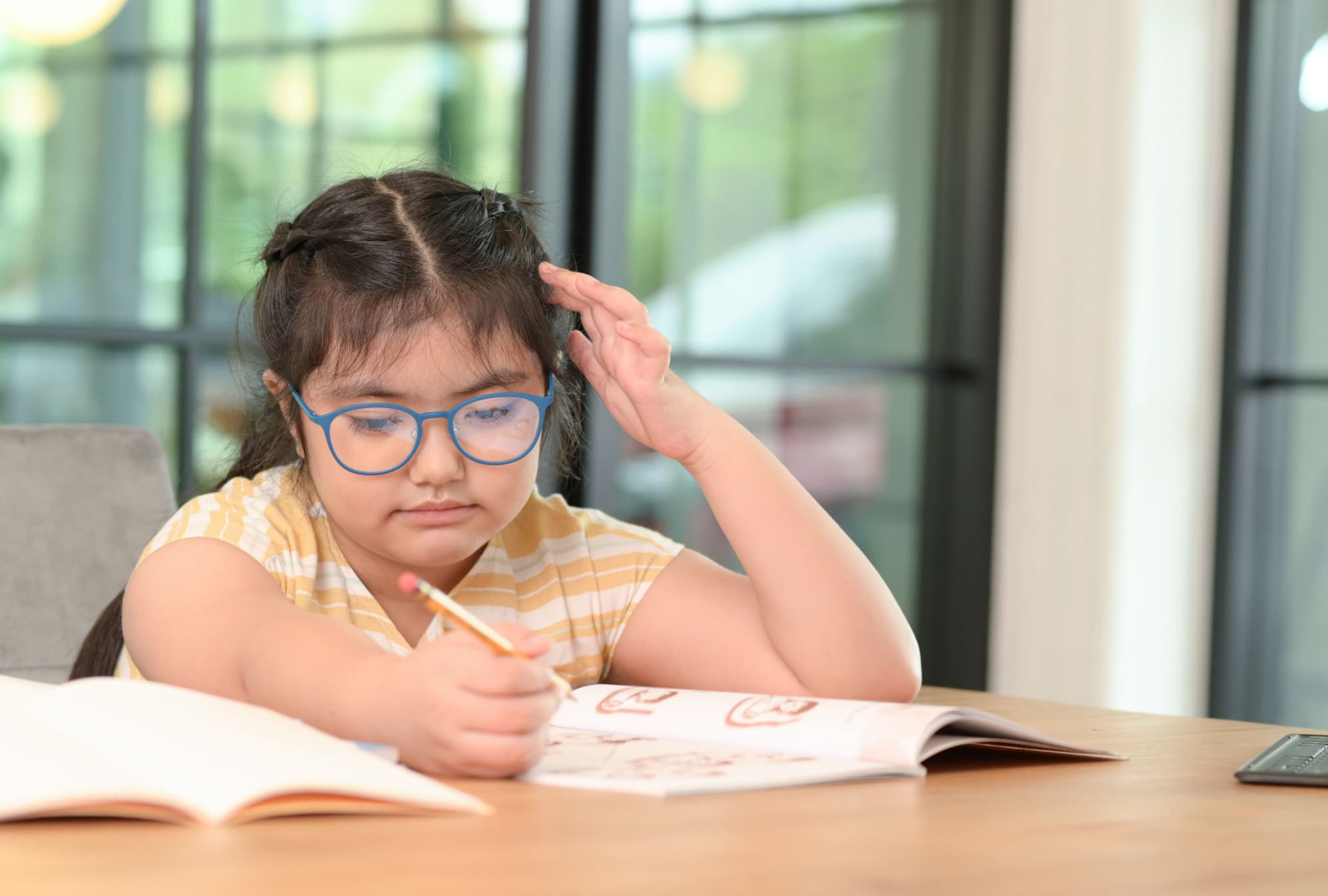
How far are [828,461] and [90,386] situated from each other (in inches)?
59.2

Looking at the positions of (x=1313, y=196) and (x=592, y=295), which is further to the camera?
(x=1313, y=196)

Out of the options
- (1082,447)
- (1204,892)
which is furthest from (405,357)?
(1082,447)

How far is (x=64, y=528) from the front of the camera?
153 cm

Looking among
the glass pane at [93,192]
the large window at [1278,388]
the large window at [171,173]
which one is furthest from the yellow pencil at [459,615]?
the large window at [1278,388]

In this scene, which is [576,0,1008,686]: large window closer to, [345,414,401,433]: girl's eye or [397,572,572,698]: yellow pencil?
[345,414,401,433]: girl's eye

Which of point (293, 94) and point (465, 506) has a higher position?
point (293, 94)

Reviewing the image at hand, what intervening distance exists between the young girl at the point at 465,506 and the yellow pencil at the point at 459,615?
0.73 ft

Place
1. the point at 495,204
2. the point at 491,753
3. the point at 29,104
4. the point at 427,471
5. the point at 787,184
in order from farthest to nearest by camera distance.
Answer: the point at 787,184
the point at 29,104
the point at 495,204
the point at 427,471
the point at 491,753

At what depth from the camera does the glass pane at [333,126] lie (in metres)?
2.41

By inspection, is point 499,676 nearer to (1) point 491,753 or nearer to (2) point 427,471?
(1) point 491,753

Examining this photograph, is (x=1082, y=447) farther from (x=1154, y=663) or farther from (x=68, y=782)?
(x=68, y=782)

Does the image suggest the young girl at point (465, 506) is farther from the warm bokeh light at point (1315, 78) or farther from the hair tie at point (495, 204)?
the warm bokeh light at point (1315, 78)

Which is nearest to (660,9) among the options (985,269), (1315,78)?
(985,269)

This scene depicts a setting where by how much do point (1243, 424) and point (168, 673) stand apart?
8.63ft
